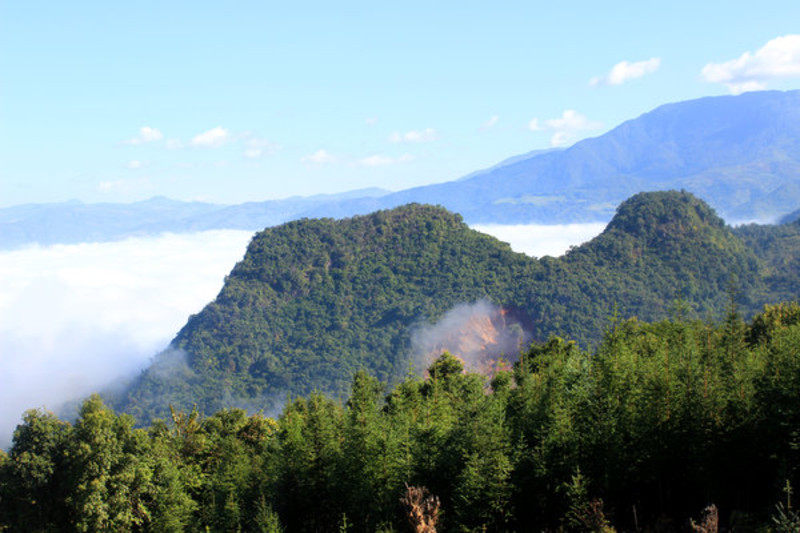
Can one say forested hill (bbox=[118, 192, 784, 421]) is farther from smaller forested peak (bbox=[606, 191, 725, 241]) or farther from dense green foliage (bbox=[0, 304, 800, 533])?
dense green foliage (bbox=[0, 304, 800, 533])

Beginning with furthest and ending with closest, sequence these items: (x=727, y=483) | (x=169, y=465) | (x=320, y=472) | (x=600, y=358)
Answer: (x=169, y=465), (x=320, y=472), (x=600, y=358), (x=727, y=483)

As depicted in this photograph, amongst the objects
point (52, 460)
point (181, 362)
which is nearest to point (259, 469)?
point (52, 460)

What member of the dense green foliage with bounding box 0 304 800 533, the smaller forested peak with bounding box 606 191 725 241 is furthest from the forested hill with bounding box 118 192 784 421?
the dense green foliage with bounding box 0 304 800 533

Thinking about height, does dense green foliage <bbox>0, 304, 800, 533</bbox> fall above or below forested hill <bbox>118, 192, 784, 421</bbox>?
above

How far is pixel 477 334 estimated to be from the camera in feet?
398

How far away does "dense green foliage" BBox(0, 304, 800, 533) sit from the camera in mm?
22906

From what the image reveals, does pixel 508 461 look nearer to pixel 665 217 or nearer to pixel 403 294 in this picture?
pixel 403 294

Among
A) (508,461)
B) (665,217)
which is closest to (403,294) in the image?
(665,217)

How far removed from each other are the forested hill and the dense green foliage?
82239mm

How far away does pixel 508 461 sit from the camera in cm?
2391

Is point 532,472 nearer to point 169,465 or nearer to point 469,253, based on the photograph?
point 169,465

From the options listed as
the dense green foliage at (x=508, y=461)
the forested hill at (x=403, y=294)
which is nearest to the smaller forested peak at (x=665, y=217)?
the forested hill at (x=403, y=294)

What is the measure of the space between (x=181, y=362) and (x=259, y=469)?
9929 centimetres

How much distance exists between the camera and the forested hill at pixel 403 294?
389 ft
